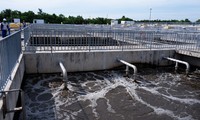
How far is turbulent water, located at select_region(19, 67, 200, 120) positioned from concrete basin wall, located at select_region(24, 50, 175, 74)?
0.42 metres

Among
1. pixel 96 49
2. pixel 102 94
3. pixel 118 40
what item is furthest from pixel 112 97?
pixel 118 40

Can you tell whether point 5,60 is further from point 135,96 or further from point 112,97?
point 135,96

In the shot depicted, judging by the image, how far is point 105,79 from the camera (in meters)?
10.1

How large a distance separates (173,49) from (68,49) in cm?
725

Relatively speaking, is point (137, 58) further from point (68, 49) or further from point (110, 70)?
point (68, 49)

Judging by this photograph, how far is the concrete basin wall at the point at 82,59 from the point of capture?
32.8 feet

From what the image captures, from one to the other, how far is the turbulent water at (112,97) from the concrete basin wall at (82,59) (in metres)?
0.42

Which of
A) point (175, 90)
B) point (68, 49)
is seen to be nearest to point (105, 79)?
point (68, 49)

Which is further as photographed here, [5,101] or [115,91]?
[115,91]

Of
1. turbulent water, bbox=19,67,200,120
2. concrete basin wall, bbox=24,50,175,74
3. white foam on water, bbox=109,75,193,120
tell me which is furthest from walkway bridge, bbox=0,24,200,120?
white foam on water, bbox=109,75,193,120

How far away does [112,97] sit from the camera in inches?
311

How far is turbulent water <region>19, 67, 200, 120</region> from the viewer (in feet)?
21.2

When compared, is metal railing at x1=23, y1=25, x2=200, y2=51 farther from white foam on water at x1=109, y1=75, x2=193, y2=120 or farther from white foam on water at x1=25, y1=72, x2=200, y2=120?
white foam on water at x1=109, y1=75, x2=193, y2=120

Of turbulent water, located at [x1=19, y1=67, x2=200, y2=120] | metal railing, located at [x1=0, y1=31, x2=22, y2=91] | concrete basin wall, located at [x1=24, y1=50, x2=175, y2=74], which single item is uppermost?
metal railing, located at [x1=0, y1=31, x2=22, y2=91]
